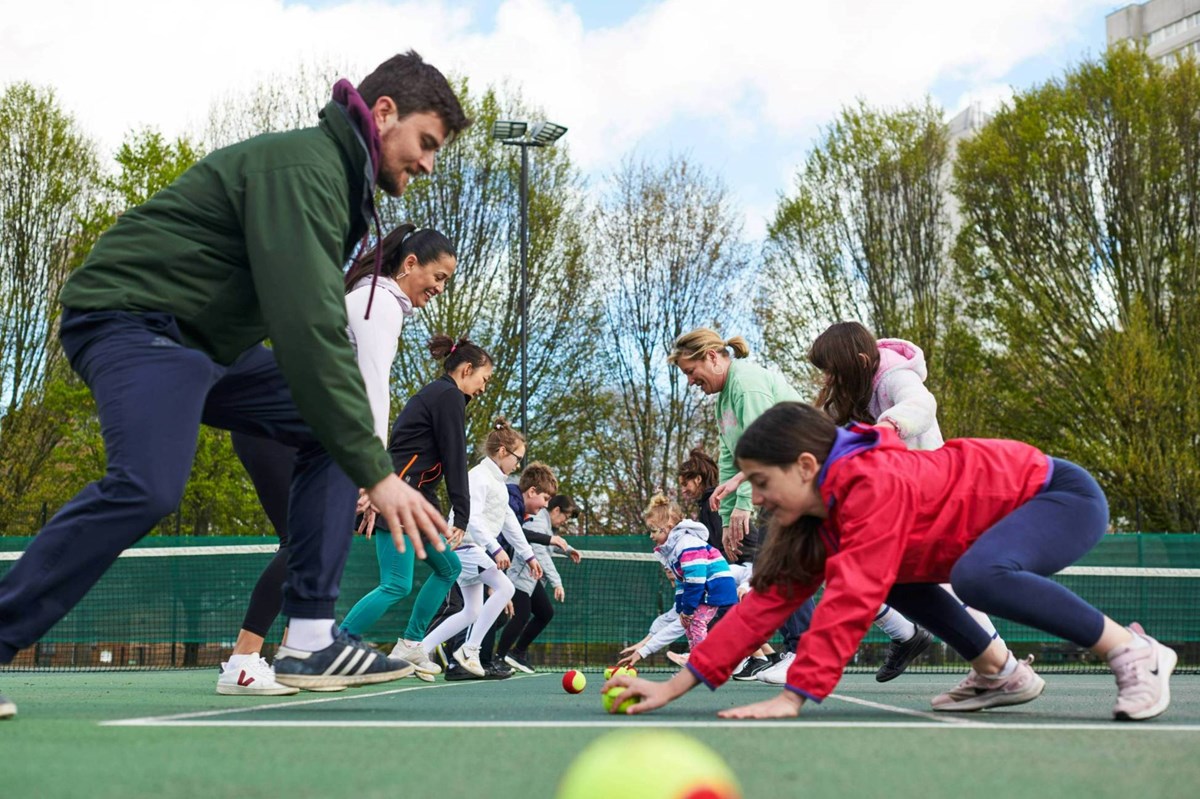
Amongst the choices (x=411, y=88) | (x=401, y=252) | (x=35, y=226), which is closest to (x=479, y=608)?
(x=401, y=252)

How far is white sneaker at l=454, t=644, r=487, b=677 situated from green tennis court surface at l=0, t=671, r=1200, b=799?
13.7 ft

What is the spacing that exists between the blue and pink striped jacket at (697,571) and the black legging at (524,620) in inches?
71.1

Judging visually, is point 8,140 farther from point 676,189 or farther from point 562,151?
point 676,189

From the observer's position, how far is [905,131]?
3073 cm

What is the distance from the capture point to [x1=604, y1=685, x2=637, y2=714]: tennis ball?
3959 millimetres

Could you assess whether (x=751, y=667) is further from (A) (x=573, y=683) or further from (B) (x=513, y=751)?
(B) (x=513, y=751)

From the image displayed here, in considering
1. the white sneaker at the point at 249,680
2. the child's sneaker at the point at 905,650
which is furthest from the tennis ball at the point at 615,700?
the child's sneaker at the point at 905,650

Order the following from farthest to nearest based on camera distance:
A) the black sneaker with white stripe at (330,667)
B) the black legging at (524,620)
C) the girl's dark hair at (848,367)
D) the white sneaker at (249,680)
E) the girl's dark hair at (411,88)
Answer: the black legging at (524,620), the girl's dark hair at (848,367), the white sneaker at (249,680), the black sneaker with white stripe at (330,667), the girl's dark hair at (411,88)

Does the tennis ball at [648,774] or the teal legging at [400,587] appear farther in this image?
the teal legging at [400,587]

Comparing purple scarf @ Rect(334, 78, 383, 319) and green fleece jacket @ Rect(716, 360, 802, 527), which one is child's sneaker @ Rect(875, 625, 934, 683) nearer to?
green fleece jacket @ Rect(716, 360, 802, 527)

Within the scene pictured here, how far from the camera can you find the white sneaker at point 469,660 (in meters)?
8.73

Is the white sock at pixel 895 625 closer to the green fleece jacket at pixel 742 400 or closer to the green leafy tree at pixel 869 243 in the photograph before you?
the green fleece jacket at pixel 742 400

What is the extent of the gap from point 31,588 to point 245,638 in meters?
2.26

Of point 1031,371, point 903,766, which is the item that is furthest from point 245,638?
point 1031,371
